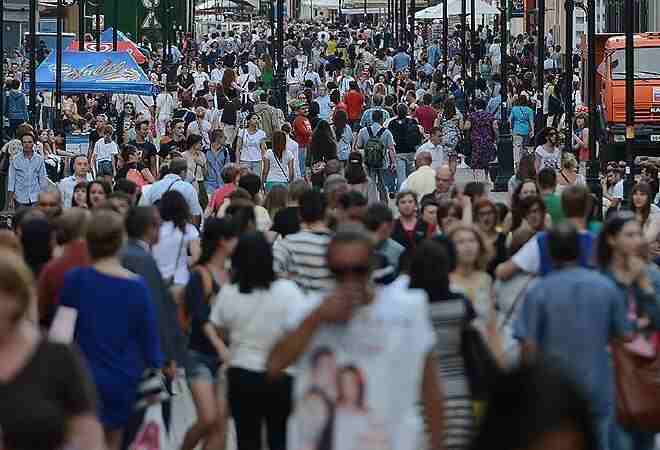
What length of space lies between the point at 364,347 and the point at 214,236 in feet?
10.7

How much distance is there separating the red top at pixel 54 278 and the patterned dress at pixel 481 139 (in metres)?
21.9

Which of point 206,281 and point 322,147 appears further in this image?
point 322,147

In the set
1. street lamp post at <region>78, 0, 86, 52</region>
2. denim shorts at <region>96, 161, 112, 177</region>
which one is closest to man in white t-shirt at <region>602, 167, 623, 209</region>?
denim shorts at <region>96, 161, 112, 177</region>

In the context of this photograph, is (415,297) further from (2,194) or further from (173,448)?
(2,194)

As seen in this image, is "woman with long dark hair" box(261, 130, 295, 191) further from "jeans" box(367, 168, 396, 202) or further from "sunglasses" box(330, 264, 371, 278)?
"sunglasses" box(330, 264, 371, 278)

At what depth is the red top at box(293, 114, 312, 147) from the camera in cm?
2873

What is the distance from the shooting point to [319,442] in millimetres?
7035

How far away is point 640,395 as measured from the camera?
9.38 m

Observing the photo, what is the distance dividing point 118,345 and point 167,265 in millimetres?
3760

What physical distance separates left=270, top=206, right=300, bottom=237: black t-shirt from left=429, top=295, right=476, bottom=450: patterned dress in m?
3.62

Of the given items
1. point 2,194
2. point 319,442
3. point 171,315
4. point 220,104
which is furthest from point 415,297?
point 220,104

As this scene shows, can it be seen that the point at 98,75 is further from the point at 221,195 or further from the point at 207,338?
the point at 207,338

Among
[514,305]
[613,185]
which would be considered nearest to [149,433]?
[514,305]

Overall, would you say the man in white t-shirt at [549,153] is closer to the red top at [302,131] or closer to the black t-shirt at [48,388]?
the red top at [302,131]
